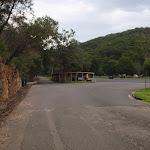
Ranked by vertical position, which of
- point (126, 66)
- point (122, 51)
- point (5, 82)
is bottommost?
point (5, 82)

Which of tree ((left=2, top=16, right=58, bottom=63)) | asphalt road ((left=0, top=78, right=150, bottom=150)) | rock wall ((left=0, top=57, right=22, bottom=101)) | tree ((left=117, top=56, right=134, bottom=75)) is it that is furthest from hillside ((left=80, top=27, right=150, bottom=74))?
asphalt road ((left=0, top=78, right=150, bottom=150))

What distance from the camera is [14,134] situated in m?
4.66

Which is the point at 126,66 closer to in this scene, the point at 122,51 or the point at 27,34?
the point at 122,51

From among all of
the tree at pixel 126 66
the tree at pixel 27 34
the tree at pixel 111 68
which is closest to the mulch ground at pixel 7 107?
the tree at pixel 27 34

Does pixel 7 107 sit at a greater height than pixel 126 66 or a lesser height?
lesser

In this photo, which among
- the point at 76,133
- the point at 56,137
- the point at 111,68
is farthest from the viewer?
the point at 111,68

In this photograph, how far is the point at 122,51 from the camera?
9906 centimetres

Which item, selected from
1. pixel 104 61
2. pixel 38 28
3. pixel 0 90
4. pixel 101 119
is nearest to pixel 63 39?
pixel 38 28

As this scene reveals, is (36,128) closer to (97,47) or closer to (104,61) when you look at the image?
(104,61)

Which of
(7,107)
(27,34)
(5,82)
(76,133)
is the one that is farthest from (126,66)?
(76,133)

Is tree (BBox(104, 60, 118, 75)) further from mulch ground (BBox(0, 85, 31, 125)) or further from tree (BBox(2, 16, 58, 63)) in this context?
mulch ground (BBox(0, 85, 31, 125))

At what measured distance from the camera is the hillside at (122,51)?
251ft

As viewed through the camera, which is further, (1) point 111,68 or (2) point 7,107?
(1) point 111,68

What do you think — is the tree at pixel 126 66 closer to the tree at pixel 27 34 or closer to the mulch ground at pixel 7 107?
the tree at pixel 27 34
